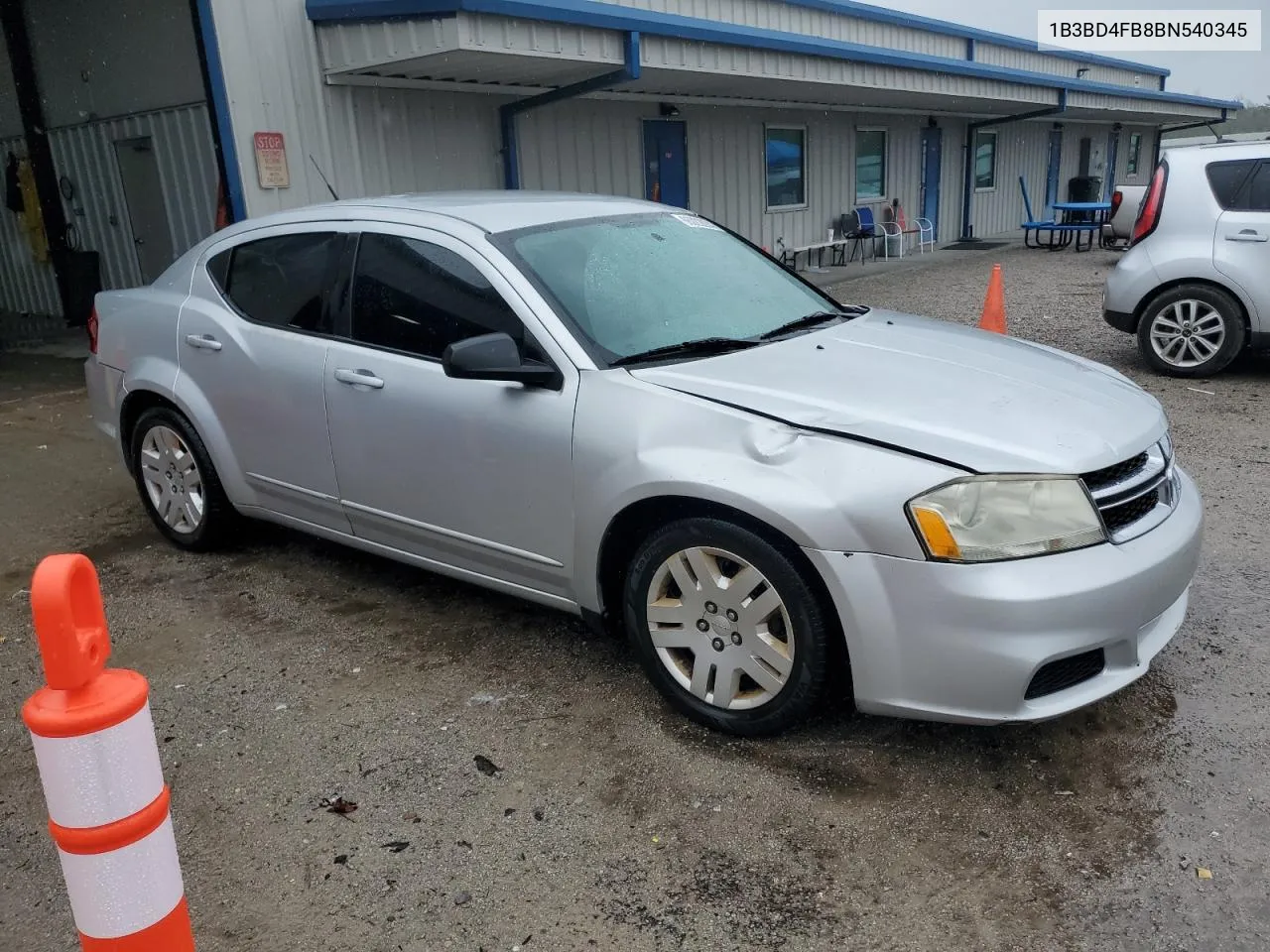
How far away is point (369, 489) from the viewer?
384 centimetres

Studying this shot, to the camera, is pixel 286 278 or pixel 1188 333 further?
pixel 1188 333

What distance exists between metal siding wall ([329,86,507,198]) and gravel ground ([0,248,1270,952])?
6246 mm

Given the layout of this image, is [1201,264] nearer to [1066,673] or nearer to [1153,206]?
[1153,206]

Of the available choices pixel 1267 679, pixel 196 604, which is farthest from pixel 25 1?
pixel 1267 679

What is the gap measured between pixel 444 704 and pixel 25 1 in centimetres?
1183

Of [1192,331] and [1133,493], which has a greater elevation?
[1133,493]

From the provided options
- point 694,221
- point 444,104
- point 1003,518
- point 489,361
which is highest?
point 444,104

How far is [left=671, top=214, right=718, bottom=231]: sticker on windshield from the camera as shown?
13.8 feet

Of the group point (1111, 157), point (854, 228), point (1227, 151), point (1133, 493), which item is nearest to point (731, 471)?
point (1133, 493)

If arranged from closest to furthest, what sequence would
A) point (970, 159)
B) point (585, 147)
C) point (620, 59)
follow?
point (620, 59)
point (585, 147)
point (970, 159)

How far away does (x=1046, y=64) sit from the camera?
24.1 metres

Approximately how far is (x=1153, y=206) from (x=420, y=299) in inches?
244

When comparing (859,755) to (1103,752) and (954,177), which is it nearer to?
(1103,752)

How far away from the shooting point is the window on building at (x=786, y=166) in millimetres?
16000
